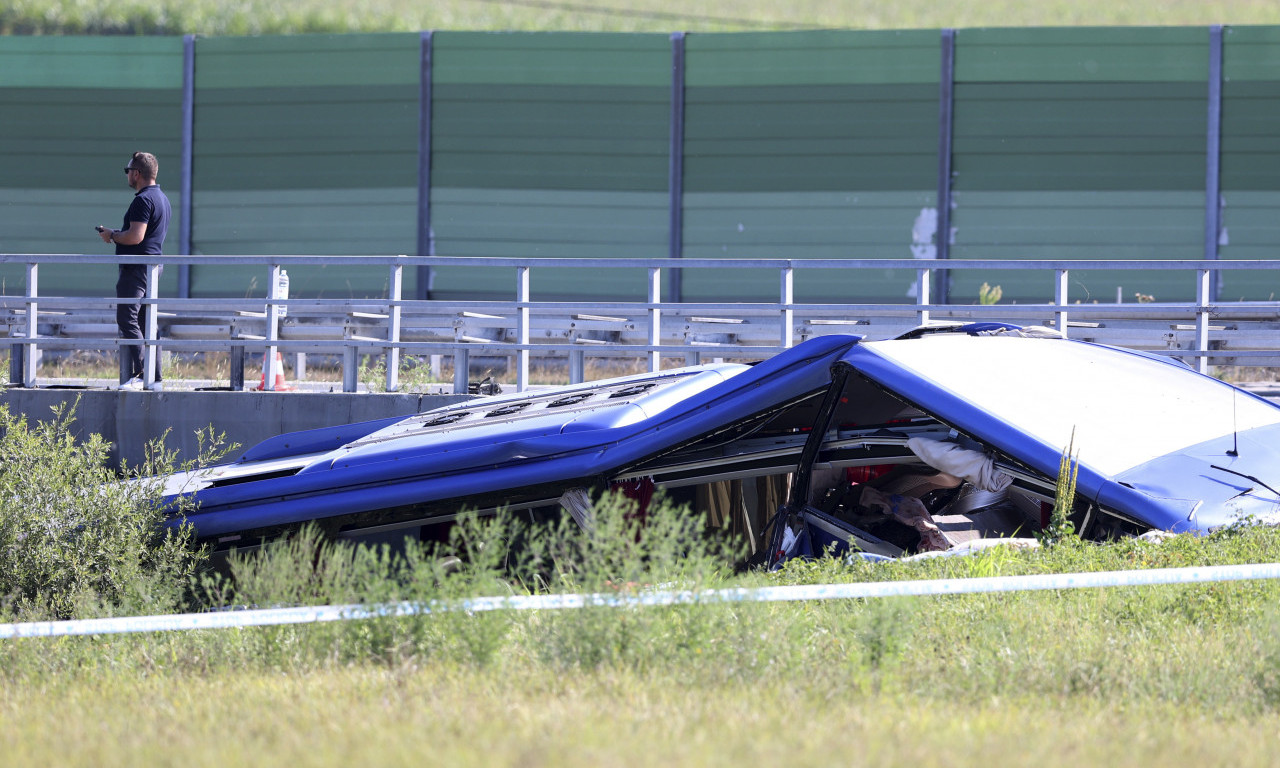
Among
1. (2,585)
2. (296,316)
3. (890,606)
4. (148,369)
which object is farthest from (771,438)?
(296,316)

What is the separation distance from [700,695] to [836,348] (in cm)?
277

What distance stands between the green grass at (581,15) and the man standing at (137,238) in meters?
26.7

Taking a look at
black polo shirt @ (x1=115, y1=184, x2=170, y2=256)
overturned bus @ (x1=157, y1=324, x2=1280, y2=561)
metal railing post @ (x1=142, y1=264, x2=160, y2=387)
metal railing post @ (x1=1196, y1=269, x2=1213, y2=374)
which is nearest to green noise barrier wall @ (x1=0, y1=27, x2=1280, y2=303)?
metal railing post @ (x1=1196, y1=269, x2=1213, y2=374)

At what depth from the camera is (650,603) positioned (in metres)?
4.74

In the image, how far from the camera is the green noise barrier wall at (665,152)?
65.2 ft

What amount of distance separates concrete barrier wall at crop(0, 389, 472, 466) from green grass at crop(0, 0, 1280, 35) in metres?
27.7

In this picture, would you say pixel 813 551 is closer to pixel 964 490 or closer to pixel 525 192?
pixel 964 490

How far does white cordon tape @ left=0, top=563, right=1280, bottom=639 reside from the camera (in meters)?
4.76

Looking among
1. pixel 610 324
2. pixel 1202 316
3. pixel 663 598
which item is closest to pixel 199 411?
pixel 610 324

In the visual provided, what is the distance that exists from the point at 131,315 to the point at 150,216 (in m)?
0.98

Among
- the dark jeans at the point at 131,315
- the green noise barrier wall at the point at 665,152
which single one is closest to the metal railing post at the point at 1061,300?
the dark jeans at the point at 131,315

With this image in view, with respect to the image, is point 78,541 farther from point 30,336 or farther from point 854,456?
point 30,336

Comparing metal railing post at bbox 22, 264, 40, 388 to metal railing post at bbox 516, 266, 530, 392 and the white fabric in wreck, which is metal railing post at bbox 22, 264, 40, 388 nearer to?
metal railing post at bbox 516, 266, 530, 392

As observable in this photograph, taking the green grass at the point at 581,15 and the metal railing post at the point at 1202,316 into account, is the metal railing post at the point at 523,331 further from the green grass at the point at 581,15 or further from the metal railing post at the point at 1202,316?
the green grass at the point at 581,15
